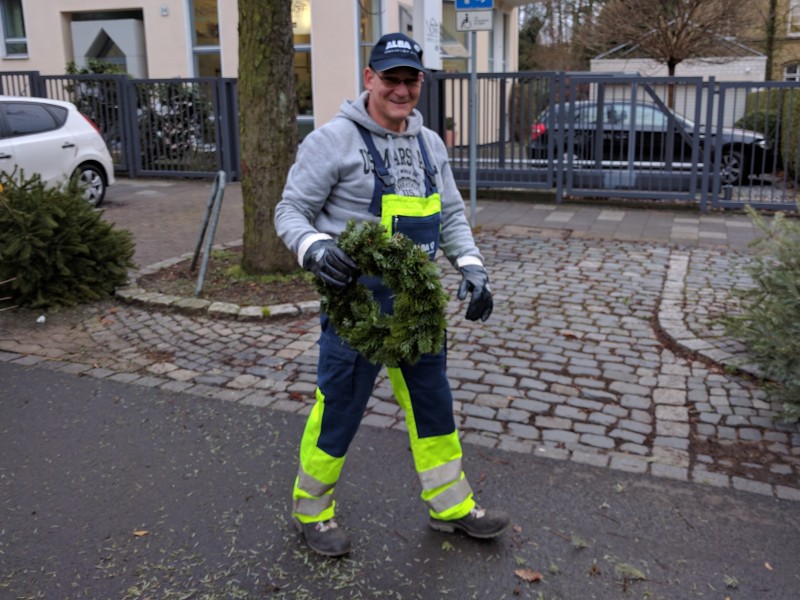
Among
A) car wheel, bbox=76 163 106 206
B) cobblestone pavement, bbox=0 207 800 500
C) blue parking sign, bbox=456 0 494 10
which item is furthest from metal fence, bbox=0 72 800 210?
car wheel, bbox=76 163 106 206

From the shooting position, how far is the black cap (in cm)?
294

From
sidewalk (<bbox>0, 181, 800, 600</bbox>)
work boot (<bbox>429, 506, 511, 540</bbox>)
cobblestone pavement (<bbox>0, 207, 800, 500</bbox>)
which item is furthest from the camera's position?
cobblestone pavement (<bbox>0, 207, 800, 500</bbox>)

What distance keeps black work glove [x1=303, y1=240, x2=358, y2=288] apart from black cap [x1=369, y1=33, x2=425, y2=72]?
0.69 m

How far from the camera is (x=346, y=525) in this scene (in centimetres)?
348

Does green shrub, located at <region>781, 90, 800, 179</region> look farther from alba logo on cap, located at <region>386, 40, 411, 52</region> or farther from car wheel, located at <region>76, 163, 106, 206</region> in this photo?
car wheel, located at <region>76, 163, 106, 206</region>

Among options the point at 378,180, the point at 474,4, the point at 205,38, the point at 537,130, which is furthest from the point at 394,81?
the point at 205,38

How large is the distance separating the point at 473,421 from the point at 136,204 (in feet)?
30.2

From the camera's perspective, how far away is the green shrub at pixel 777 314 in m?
4.36

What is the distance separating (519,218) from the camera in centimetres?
1117

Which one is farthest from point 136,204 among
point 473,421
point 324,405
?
point 324,405

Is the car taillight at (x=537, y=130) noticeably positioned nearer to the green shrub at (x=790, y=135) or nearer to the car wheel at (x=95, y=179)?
the green shrub at (x=790, y=135)

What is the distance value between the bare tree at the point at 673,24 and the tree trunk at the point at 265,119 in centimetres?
1361

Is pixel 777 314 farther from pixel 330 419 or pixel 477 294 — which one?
pixel 330 419

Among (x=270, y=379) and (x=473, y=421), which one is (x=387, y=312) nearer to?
(x=473, y=421)
